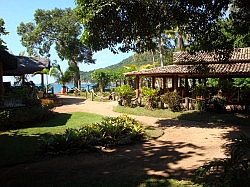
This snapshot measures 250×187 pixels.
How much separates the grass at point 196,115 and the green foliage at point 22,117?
6613 mm

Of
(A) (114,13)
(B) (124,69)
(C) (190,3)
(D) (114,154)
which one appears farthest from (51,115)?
(B) (124,69)

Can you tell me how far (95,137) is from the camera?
33.8ft

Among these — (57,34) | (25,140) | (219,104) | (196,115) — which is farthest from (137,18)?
(57,34)

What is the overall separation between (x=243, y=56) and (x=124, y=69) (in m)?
20.5

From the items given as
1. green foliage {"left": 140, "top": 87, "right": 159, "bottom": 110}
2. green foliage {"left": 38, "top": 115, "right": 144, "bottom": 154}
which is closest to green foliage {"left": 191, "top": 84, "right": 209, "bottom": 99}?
green foliage {"left": 140, "top": 87, "right": 159, "bottom": 110}

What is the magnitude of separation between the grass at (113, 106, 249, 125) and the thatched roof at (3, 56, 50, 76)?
11759 mm

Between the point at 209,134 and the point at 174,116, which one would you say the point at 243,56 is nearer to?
the point at 174,116

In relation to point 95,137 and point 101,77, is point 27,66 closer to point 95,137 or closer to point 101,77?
point 101,77

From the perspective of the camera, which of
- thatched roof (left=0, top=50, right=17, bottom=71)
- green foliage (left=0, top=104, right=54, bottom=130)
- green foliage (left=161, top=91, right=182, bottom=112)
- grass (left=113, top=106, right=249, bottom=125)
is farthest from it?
green foliage (left=161, top=91, right=182, bottom=112)

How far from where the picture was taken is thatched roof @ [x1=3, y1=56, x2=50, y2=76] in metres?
25.9

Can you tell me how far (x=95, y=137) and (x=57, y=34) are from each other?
39.7 metres

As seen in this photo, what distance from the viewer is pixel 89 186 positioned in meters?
6.08

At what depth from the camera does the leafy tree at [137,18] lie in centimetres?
757

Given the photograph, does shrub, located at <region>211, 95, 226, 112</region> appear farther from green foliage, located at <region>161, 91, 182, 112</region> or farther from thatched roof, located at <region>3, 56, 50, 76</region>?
thatched roof, located at <region>3, 56, 50, 76</region>
